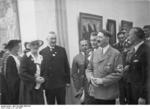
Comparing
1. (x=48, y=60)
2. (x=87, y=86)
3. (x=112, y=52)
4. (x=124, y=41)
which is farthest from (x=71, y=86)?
(x=124, y=41)

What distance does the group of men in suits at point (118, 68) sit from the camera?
2191mm

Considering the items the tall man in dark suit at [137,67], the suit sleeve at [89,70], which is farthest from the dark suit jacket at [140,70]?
the suit sleeve at [89,70]

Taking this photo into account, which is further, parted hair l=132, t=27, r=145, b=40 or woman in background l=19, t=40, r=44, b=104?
woman in background l=19, t=40, r=44, b=104

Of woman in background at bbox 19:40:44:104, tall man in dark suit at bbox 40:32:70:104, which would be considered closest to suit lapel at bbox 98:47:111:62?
tall man in dark suit at bbox 40:32:70:104

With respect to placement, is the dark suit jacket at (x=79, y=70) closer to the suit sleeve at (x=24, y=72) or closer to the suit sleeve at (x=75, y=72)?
the suit sleeve at (x=75, y=72)

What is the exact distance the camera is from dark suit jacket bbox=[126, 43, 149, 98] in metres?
2.18

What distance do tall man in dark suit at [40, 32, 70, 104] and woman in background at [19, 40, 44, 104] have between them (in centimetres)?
6

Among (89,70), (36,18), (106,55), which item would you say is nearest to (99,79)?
(89,70)

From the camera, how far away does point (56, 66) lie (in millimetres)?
2295

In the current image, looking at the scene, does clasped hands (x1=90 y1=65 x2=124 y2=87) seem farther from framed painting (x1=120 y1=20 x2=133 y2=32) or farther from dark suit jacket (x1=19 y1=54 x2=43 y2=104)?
dark suit jacket (x1=19 y1=54 x2=43 y2=104)

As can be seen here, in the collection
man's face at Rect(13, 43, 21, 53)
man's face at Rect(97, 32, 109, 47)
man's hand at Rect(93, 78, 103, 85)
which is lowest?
man's hand at Rect(93, 78, 103, 85)

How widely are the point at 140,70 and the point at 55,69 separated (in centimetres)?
80

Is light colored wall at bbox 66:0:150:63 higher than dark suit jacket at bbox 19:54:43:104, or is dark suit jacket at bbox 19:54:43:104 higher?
light colored wall at bbox 66:0:150:63

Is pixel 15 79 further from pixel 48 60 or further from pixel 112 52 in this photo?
pixel 112 52
